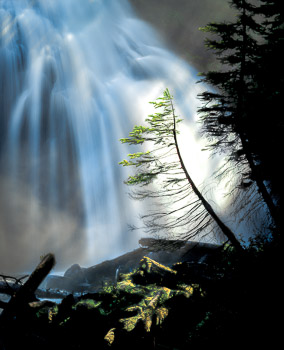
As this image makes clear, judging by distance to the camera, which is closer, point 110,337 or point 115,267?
point 110,337

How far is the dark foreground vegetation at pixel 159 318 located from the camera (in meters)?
3.59

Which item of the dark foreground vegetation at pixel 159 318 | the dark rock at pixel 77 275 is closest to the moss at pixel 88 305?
the dark foreground vegetation at pixel 159 318

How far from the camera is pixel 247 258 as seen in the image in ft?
18.5

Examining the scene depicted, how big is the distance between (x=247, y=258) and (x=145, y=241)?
13844mm

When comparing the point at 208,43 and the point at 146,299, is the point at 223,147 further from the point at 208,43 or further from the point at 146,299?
the point at 146,299

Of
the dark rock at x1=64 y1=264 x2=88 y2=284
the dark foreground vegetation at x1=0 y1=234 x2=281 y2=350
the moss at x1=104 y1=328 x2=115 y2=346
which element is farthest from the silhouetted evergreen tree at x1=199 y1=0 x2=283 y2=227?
the dark rock at x1=64 y1=264 x2=88 y2=284

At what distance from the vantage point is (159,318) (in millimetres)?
3738

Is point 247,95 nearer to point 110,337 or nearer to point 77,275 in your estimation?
point 110,337

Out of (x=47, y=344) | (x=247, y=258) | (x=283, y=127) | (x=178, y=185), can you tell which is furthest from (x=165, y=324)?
(x=283, y=127)

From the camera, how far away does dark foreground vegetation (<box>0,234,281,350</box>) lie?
359 centimetres

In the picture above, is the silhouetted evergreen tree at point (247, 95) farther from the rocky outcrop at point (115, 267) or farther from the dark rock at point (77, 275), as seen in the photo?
the dark rock at point (77, 275)

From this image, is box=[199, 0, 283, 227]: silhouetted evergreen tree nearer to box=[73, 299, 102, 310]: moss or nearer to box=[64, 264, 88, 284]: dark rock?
box=[73, 299, 102, 310]: moss

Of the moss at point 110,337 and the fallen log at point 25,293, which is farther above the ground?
the fallen log at point 25,293

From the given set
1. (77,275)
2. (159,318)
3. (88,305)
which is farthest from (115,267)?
(159,318)
